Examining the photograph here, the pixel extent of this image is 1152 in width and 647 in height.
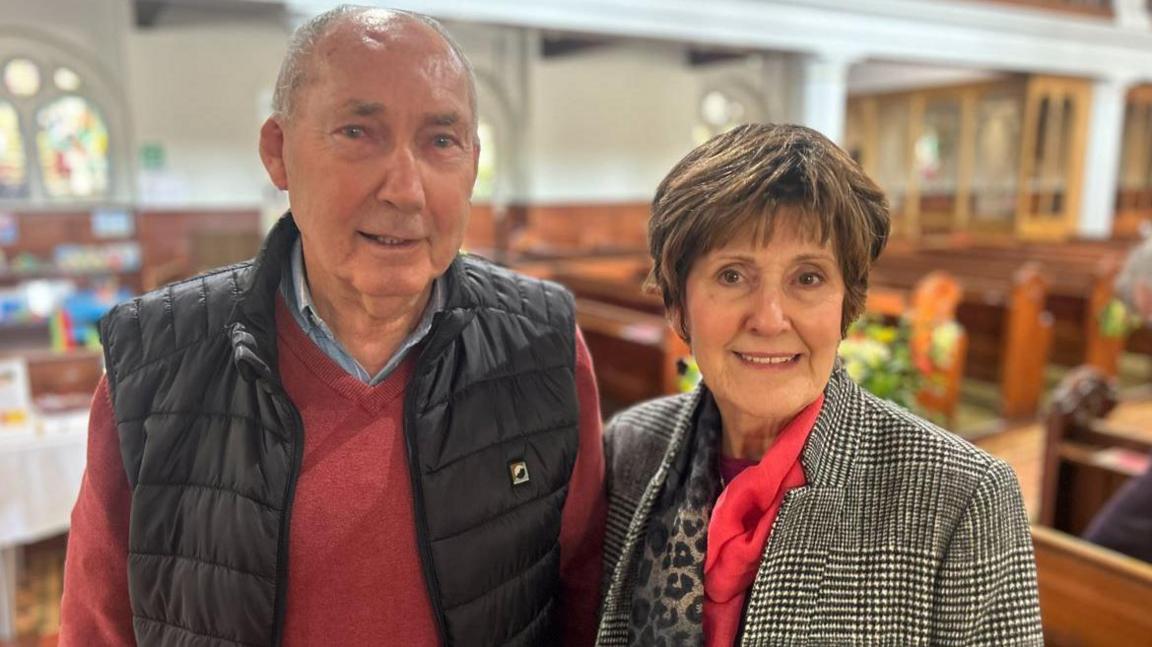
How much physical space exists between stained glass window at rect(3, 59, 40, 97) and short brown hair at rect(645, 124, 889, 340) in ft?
29.8

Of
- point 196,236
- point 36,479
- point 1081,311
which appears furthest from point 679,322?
point 196,236

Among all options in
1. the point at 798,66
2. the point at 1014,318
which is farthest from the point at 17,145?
the point at 1014,318

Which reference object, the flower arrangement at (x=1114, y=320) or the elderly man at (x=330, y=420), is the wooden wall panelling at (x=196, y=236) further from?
the elderly man at (x=330, y=420)

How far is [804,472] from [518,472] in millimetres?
371

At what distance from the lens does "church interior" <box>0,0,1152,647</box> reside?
311 centimetres

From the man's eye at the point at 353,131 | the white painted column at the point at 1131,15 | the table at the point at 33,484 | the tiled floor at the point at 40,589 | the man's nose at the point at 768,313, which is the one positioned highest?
the white painted column at the point at 1131,15

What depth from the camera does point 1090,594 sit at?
200cm

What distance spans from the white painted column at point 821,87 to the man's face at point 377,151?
7.99 metres

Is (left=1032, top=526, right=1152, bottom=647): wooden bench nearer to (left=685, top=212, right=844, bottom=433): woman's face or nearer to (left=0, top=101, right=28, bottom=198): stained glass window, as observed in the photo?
(left=685, top=212, right=844, bottom=433): woman's face

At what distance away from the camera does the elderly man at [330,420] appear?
3.38ft

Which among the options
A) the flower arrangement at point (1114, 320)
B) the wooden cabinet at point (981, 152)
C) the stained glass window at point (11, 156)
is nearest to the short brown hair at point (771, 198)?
the flower arrangement at point (1114, 320)

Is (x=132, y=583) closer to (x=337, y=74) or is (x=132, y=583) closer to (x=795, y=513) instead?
(x=337, y=74)

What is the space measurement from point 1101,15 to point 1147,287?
1049 centimetres

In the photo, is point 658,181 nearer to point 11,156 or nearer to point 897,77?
point 11,156
